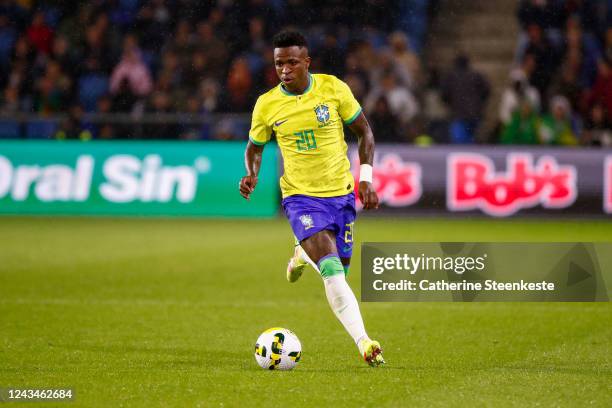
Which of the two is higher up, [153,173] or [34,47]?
[34,47]

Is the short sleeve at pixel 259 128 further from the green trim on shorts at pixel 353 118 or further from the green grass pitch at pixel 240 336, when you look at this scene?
the green grass pitch at pixel 240 336

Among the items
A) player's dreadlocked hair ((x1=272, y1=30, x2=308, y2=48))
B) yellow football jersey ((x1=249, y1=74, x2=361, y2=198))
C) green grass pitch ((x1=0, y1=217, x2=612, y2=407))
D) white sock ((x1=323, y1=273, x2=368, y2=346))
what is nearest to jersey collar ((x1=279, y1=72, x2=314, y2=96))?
yellow football jersey ((x1=249, y1=74, x2=361, y2=198))

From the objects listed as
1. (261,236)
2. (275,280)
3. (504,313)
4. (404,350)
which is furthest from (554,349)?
(261,236)

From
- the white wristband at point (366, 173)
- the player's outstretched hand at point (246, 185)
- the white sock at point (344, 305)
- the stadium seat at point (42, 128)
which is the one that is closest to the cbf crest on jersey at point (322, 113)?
the white wristband at point (366, 173)

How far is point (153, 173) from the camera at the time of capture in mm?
17812

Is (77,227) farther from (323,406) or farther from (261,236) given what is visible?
(323,406)

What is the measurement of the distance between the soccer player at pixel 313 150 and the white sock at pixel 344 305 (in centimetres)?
4

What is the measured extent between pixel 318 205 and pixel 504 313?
10.1 ft

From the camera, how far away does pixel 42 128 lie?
18875 millimetres

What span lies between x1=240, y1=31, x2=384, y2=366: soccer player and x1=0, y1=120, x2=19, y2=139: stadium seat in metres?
12.1

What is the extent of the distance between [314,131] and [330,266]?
0.93 metres

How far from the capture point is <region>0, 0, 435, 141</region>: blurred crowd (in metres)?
18.9

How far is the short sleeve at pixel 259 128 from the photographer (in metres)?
7.55

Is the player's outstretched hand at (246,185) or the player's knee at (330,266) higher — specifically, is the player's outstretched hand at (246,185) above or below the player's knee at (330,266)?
above
